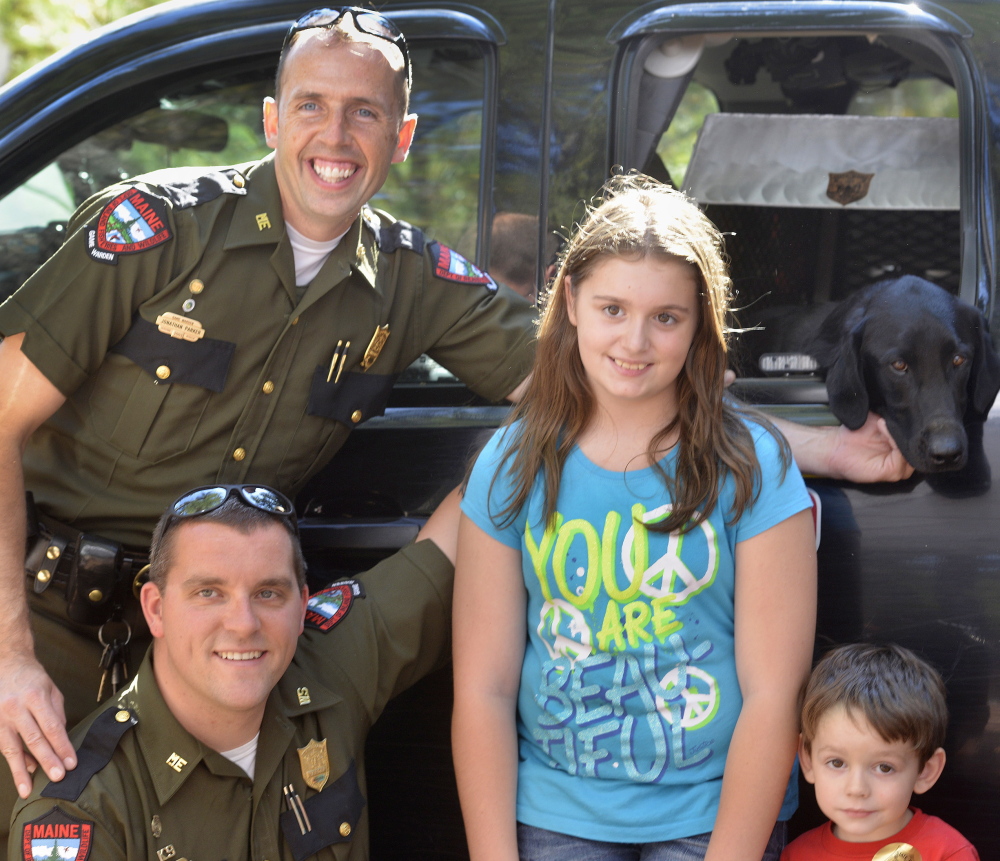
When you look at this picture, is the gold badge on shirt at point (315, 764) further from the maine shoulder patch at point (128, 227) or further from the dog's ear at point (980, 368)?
the dog's ear at point (980, 368)

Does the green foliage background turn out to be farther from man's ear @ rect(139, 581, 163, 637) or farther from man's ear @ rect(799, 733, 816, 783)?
man's ear @ rect(799, 733, 816, 783)

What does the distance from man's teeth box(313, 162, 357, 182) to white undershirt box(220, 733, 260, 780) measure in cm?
93

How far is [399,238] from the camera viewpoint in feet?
6.66

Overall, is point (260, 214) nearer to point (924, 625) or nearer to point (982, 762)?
point (924, 625)

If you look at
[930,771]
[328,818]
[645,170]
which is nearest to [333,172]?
[645,170]

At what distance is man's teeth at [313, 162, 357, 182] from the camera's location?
6.19 feet

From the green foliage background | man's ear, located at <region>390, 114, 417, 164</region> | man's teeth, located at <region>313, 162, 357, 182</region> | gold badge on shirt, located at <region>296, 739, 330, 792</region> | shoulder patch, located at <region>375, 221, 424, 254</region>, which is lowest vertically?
gold badge on shirt, located at <region>296, 739, 330, 792</region>

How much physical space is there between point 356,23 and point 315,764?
4.00ft

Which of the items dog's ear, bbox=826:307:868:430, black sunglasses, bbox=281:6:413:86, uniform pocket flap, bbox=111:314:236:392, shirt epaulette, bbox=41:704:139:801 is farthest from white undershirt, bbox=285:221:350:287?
dog's ear, bbox=826:307:868:430

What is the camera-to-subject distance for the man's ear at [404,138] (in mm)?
1985

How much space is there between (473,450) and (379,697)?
1.47 feet

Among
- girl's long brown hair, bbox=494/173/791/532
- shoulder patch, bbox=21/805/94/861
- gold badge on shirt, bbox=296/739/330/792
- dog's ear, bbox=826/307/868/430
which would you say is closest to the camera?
shoulder patch, bbox=21/805/94/861

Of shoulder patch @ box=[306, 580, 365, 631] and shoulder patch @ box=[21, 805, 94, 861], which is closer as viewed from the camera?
shoulder patch @ box=[21, 805, 94, 861]

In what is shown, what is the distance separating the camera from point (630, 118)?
1.93 m
